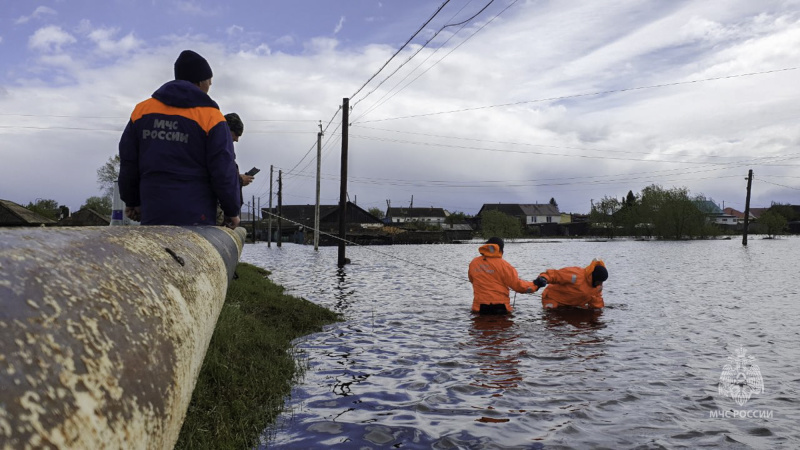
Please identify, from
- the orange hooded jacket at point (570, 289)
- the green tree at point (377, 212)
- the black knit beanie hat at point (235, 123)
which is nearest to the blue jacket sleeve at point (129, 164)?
the black knit beanie hat at point (235, 123)

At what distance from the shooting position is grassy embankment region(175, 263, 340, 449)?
11.8ft

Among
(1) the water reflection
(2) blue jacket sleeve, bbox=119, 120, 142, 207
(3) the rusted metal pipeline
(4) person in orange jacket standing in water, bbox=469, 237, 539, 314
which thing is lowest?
(1) the water reflection

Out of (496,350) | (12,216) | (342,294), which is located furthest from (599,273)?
(12,216)

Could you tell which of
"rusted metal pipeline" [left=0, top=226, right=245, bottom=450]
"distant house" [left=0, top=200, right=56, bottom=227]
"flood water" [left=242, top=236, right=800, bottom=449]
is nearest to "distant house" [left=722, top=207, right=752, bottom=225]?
"flood water" [left=242, top=236, right=800, bottom=449]

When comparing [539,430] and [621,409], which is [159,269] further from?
[621,409]

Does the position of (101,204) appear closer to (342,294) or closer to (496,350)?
(342,294)

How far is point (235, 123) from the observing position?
20.3 ft

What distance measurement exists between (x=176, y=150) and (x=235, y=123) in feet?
7.17

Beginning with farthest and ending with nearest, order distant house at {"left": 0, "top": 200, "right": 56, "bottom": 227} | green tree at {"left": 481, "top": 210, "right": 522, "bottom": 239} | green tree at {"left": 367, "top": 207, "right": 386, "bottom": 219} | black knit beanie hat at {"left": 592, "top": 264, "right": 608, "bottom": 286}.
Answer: green tree at {"left": 367, "top": 207, "right": 386, "bottom": 219} → green tree at {"left": 481, "top": 210, "right": 522, "bottom": 239} → distant house at {"left": 0, "top": 200, "right": 56, "bottom": 227} → black knit beanie hat at {"left": 592, "top": 264, "right": 608, "bottom": 286}

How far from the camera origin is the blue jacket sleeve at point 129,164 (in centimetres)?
418

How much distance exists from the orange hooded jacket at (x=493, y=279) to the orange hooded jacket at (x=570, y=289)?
3.13ft

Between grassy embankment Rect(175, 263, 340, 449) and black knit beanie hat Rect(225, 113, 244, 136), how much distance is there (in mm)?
2177

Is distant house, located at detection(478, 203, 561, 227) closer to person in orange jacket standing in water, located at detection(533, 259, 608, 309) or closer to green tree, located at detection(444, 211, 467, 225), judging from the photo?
green tree, located at detection(444, 211, 467, 225)

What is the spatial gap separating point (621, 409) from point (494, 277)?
497cm
